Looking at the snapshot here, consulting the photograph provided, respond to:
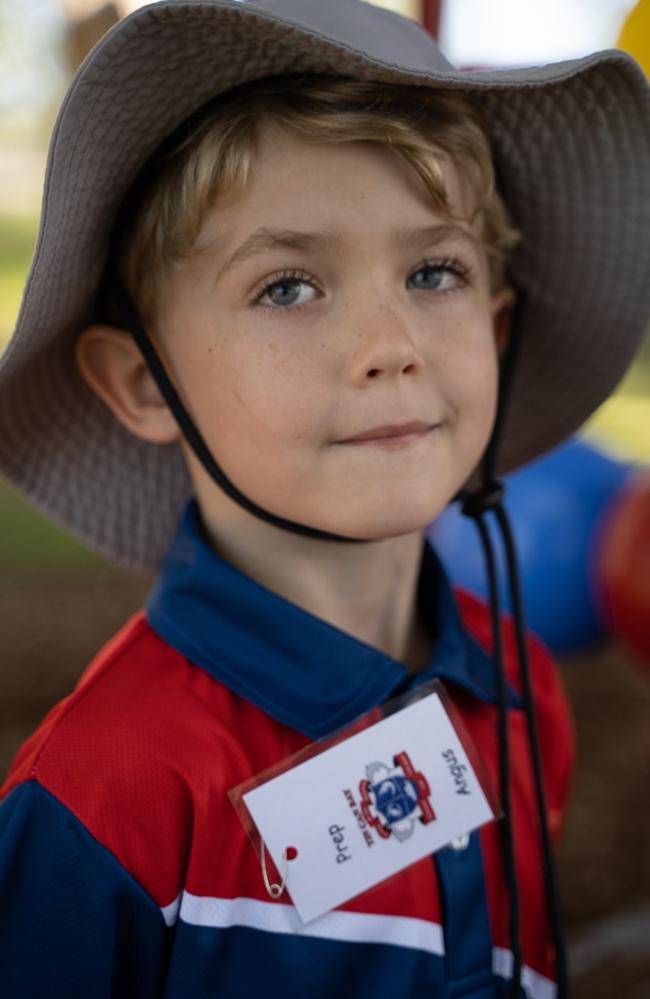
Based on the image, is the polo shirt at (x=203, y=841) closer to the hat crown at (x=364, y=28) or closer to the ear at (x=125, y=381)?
the ear at (x=125, y=381)

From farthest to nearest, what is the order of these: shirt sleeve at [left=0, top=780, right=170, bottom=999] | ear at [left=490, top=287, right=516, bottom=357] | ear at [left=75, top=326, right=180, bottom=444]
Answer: ear at [left=490, top=287, right=516, bottom=357]
ear at [left=75, top=326, right=180, bottom=444]
shirt sleeve at [left=0, top=780, right=170, bottom=999]

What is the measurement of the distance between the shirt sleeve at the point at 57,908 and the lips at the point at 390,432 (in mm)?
488

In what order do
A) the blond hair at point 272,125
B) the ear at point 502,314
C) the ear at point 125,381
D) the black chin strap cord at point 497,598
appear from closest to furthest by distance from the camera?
the blond hair at point 272,125, the black chin strap cord at point 497,598, the ear at point 125,381, the ear at point 502,314

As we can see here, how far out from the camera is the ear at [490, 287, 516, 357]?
150cm

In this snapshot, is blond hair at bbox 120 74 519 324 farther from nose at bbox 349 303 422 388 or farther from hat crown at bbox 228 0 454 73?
nose at bbox 349 303 422 388

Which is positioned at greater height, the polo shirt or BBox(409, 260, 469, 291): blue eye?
BBox(409, 260, 469, 291): blue eye

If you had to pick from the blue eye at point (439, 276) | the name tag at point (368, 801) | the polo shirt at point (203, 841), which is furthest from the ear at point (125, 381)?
the name tag at point (368, 801)

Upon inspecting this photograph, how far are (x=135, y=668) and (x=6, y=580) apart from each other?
328 centimetres

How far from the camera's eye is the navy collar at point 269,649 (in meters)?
1.20

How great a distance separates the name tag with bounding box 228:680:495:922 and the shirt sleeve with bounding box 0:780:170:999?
0.16 m

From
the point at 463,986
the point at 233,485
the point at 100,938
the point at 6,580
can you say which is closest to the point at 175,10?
the point at 233,485

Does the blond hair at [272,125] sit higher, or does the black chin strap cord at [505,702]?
the blond hair at [272,125]

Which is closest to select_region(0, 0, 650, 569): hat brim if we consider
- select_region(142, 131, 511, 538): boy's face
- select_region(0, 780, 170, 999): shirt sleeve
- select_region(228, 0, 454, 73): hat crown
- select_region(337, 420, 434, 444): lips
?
select_region(228, 0, 454, 73): hat crown

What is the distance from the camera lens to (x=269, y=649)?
123 centimetres
